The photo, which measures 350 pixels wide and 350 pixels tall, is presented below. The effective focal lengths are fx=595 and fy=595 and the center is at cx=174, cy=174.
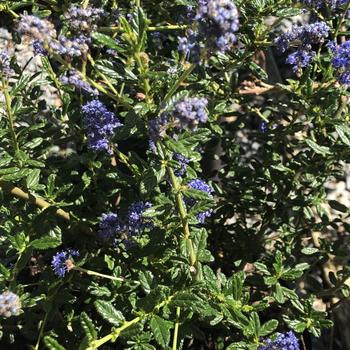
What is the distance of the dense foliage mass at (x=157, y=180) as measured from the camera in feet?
7.09

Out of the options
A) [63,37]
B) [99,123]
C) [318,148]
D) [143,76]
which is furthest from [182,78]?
[318,148]

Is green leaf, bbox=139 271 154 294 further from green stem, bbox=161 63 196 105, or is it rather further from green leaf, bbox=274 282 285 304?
green stem, bbox=161 63 196 105

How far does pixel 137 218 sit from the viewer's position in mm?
2531

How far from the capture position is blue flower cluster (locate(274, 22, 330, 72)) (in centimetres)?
260

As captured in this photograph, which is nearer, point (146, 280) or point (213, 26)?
point (213, 26)

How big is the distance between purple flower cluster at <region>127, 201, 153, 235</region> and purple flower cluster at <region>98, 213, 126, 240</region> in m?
0.04

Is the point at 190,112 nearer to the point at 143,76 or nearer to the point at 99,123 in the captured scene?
the point at 143,76

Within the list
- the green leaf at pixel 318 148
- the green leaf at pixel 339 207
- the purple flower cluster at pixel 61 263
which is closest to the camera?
the purple flower cluster at pixel 61 263

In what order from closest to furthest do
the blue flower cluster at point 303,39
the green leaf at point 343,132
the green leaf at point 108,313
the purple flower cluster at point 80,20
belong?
1. the purple flower cluster at point 80,20
2. the green leaf at point 108,313
3. the blue flower cluster at point 303,39
4. the green leaf at point 343,132

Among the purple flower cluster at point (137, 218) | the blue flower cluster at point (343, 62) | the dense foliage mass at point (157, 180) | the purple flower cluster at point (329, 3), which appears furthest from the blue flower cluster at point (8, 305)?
the purple flower cluster at point (329, 3)

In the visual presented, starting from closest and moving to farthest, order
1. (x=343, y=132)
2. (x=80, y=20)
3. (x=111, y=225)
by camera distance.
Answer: (x=80, y=20) → (x=111, y=225) → (x=343, y=132)

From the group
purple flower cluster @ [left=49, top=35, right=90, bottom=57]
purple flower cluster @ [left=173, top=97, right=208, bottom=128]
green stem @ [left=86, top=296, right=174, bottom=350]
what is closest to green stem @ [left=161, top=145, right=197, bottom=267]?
green stem @ [left=86, top=296, right=174, bottom=350]

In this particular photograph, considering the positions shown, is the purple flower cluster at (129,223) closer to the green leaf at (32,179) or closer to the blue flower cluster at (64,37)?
the green leaf at (32,179)

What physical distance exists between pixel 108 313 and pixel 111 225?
0.46 m
